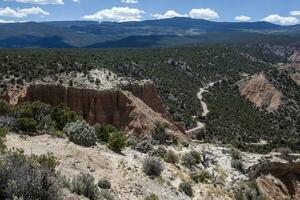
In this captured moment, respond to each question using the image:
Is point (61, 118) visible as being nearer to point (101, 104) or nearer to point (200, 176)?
point (200, 176)

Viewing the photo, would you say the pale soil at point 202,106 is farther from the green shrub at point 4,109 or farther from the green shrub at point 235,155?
the green shrub at point 4,109

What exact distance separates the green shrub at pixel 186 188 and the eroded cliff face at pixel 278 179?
25.2 ft

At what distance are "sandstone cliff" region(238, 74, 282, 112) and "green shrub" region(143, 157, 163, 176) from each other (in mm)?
86594

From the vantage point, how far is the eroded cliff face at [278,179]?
33.3 meters

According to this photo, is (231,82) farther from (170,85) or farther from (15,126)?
(15,126)

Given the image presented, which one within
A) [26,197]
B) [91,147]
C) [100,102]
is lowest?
[100,102]

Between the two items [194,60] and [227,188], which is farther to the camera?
[194,60]

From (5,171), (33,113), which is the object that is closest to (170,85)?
(33,113)

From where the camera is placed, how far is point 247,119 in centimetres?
9406

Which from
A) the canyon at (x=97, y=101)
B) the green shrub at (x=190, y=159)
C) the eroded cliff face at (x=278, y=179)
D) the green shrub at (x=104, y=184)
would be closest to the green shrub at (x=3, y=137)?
the green shrub at (x=104, y=184)

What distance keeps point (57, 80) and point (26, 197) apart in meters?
44.0

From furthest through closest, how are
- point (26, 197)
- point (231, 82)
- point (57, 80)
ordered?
point (231, 82) → point (57, 80) → point (26, 197)

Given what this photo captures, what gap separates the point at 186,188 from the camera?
2641 cm

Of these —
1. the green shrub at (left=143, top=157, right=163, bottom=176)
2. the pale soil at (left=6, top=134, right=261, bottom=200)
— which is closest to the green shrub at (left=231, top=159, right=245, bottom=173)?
the pale soil at (left=6, top=134, right=261, bottom=200)
